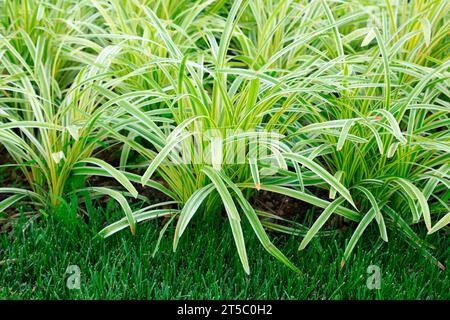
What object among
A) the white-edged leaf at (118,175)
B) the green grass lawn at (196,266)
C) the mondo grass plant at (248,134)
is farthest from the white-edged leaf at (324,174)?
the white-edged leaf at (118,175)

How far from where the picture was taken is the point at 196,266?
2373mm

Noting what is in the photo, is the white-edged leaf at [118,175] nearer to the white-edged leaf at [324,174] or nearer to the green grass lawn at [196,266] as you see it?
the green grass lawn at [196,266]

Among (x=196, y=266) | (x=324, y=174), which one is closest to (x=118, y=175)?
(x=196, y=266)

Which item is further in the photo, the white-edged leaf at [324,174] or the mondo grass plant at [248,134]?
the mondo grass plant at [248,134]

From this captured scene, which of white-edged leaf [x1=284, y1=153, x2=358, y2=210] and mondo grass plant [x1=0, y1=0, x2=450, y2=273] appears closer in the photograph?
white-edged leaf [x1=284, y1=153, x2=358, y2=210]

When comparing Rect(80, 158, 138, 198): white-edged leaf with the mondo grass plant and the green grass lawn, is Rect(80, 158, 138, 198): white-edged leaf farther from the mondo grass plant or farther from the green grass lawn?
the green grass lawn

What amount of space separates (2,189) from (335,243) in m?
1.30

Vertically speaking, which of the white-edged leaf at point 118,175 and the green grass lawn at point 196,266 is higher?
the white-edged leaf at point 118,175

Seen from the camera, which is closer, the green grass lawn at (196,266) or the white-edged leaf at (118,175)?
the green grass lawn at (196,266)

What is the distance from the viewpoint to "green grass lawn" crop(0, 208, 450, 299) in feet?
7.33

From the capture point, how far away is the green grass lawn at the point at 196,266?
2234 millimetres

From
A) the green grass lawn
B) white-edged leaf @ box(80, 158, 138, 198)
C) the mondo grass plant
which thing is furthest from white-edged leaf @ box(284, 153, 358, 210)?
white-edged leaf @ box(80, 158, 138, 198)

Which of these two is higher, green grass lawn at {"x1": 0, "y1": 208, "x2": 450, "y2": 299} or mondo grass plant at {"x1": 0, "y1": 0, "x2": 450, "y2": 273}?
mondo grass plant at {"x1": 0, "y1": 0, "x2": 450, "y2": 273}
